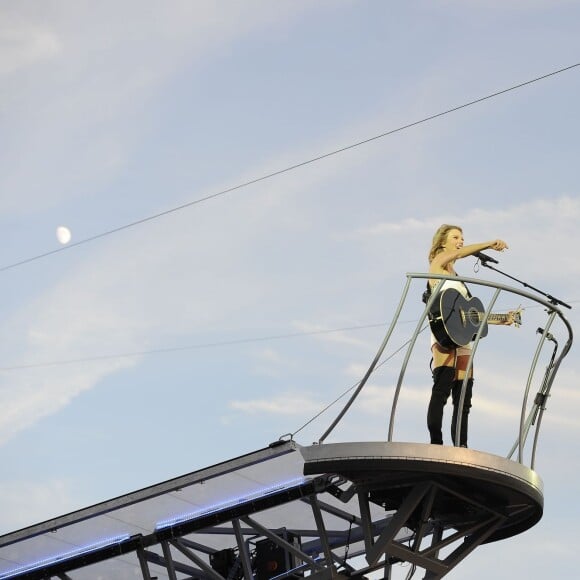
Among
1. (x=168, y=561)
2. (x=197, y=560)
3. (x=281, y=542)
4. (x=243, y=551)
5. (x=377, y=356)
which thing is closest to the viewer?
(x=377, y=356)

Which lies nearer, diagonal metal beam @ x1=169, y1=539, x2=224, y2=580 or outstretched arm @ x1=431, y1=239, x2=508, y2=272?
outstretched arm @ x1=431, y1=239, x2=508, y2=272

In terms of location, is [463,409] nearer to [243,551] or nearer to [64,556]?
[243,551]

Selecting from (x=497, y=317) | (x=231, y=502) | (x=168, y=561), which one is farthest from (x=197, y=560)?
(x=497, y=317)

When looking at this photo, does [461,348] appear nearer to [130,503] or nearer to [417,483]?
[417,483]

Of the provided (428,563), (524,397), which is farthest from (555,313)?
(428,563)

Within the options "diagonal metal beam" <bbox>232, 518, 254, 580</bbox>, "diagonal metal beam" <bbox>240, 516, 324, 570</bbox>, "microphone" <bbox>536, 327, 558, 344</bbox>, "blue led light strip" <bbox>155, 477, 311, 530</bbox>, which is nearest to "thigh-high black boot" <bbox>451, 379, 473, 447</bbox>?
"microphone" <bbox>536, 327, 558, 344</bbox>

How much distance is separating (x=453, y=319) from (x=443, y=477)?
2.09 metres

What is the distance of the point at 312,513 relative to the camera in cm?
2181

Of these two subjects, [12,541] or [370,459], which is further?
[12,541]

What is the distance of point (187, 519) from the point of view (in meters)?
21.4

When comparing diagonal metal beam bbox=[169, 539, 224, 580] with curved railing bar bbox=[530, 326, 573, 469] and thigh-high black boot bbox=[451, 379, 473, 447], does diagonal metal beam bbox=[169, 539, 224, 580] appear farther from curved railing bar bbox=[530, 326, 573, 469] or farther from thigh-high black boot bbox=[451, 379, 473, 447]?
curved railing bar bbox=[530, 326, 573, 469]

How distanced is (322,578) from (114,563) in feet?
14.9

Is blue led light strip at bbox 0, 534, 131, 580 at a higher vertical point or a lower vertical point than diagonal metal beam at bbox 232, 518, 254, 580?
higher

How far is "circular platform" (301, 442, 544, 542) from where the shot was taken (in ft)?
58.1
